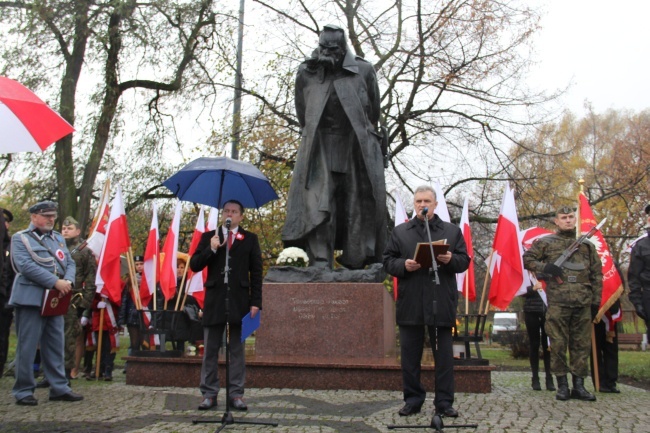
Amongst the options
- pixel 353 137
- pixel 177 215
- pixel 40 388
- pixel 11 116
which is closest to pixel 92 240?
pixel 177 215

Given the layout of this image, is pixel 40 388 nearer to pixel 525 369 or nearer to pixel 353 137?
pixel 353 137

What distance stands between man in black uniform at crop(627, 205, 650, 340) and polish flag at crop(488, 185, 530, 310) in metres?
1.18

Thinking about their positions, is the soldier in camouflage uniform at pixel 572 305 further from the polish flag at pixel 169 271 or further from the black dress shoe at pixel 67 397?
the black dress shoe at pixel 67 397

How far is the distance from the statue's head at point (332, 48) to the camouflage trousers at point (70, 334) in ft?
14.1

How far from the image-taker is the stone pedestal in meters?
7.48

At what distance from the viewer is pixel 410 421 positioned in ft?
17.5

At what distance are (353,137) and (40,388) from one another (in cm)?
451

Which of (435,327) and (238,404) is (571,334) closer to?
(435,327)

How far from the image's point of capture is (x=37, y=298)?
6316mm

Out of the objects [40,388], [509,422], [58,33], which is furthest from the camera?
[58,33]

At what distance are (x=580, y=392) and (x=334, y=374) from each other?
239cm

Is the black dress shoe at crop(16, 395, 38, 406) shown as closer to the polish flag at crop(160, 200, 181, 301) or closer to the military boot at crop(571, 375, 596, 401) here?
the polish flag at crop(160, 200, 181, 301)

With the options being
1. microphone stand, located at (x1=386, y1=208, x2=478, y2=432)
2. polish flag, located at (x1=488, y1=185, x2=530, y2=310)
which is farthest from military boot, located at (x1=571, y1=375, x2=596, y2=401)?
microphone stand, located at (x1=386, y1=208, x2=478, y2=432)

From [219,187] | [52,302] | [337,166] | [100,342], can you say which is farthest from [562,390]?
[100,342]
